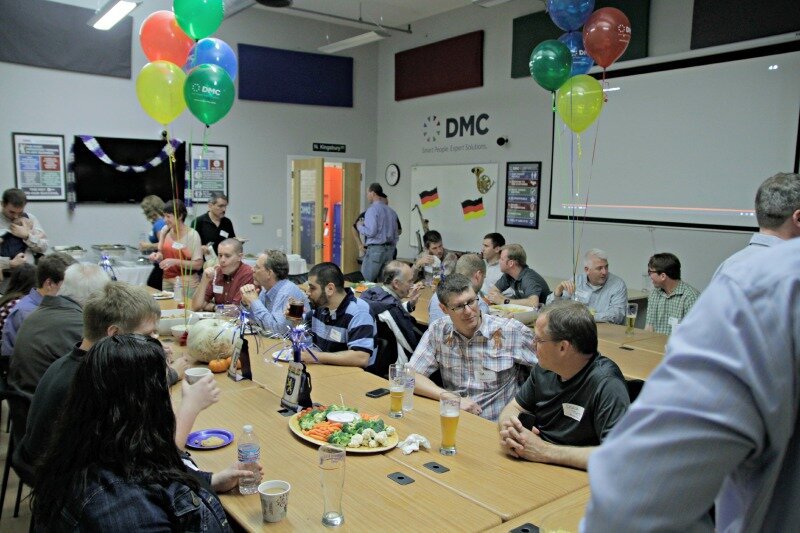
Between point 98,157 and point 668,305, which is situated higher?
point 98,157

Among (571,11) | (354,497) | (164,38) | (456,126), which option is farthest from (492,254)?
(354,497)

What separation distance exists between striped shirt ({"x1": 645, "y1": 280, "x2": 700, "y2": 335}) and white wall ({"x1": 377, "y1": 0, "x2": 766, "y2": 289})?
4.49 feet

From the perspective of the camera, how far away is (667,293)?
5156mm

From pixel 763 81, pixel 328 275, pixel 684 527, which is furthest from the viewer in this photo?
pixel 763 81

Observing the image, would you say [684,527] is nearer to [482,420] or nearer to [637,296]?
[482,420]

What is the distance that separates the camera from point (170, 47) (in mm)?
5203

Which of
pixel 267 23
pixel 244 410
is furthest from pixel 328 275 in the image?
pixel 267 23

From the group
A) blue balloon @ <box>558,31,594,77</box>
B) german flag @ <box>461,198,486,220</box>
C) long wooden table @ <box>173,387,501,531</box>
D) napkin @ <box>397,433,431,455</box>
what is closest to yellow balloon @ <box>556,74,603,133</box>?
blue balloon @ <box>558,31,594,77</box>

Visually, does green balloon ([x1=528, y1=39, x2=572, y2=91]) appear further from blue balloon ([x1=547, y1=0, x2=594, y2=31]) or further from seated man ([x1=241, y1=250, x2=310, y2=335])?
seated man ([x1=241, y1=250, x2=310, y2=335])

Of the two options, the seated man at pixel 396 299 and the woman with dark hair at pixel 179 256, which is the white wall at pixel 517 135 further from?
the woman with dark hair at pixel 179 256

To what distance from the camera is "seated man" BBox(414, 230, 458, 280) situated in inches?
251

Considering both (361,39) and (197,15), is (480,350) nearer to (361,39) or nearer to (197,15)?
(197,15)

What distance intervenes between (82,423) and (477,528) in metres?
1.14

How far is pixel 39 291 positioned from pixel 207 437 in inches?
74.2
